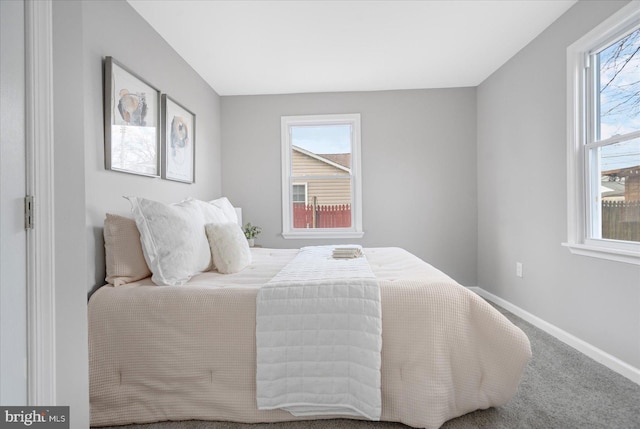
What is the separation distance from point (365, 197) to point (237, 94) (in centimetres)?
203

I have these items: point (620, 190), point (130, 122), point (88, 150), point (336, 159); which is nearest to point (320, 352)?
point (88, 150)

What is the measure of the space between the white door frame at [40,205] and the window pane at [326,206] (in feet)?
10.8

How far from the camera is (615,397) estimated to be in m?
1.75

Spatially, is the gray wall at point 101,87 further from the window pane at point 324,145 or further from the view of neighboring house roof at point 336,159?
the view of neighboring house roof at point 336,159

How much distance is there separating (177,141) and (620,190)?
331cm

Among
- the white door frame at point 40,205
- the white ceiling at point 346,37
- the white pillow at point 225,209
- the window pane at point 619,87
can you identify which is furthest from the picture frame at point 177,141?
the window pane at point 619,87

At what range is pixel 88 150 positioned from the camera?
1835 millimetres

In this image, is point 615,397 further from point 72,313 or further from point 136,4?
point 136,4

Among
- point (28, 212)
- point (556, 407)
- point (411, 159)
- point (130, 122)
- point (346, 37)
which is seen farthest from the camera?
point (411, 159)

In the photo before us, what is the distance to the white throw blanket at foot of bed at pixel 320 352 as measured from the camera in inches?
58.1

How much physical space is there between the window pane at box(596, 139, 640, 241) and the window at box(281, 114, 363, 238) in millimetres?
2375

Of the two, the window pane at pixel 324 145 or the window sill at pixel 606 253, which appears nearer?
the window sill at pixel 606 253

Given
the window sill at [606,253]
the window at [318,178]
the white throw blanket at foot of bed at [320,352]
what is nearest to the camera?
the white throw blanket at foot of bed at [320,352]

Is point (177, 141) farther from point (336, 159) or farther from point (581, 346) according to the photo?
point (581, 346)
